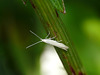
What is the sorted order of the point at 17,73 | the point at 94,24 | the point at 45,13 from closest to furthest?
the point at 45,13
the point at 94,24
the point at 17,73

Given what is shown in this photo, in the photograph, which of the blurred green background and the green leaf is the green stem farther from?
the blurred green background

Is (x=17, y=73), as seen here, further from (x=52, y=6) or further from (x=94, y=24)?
(x=52, y=6)

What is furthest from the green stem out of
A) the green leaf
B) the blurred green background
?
the blurred green background

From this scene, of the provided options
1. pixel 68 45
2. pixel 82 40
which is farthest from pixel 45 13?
pixel 82 40

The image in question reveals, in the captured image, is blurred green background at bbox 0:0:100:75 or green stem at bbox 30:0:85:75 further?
blurred green background at bbox 0:0:100:75

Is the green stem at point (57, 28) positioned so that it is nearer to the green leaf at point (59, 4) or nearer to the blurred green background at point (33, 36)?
the green leaf at point (59, 4)

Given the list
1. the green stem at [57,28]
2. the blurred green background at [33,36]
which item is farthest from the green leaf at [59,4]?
the blurred green background at [33,36]

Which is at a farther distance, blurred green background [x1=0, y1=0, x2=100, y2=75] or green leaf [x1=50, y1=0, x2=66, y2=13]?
blurred green background [x1=0, y1=0, x2=100, y2=75]

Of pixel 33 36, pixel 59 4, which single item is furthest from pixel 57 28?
pixel 33 36
